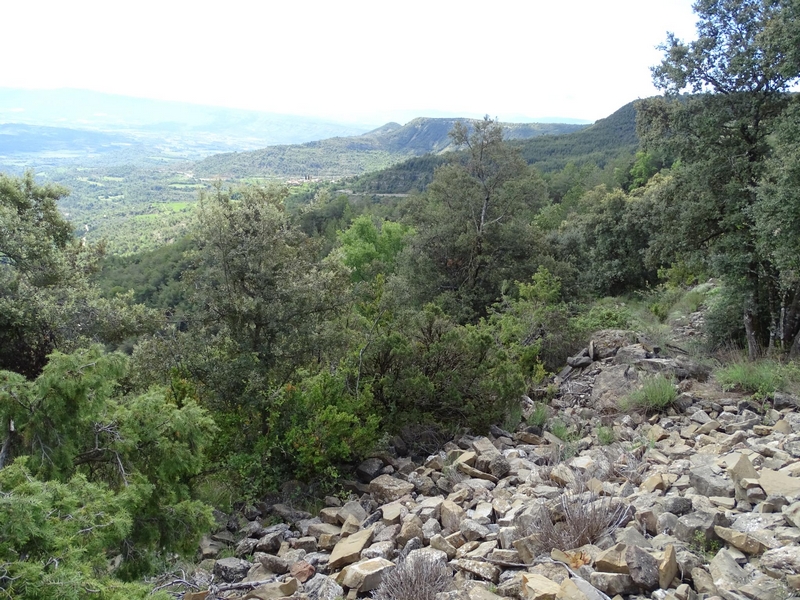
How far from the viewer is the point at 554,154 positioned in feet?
331

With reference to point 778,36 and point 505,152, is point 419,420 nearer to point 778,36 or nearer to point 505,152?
point 778,36

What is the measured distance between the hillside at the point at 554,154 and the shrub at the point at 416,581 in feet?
272

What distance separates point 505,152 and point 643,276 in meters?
10.2

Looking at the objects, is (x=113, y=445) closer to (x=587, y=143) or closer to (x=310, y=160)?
(x=587, y=143)

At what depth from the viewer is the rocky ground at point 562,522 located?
352cm

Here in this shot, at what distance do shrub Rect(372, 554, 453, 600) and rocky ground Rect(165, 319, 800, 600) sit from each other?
1 centimetres

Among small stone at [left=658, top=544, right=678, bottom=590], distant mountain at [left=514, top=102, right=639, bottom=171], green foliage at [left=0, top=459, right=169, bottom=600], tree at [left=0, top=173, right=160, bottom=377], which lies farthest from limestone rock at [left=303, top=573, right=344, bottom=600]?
distant mountain at [left=514, top=102, right=639, bottom=171]

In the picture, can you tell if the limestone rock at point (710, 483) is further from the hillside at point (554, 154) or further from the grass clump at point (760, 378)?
the hillside at point (554, 154)

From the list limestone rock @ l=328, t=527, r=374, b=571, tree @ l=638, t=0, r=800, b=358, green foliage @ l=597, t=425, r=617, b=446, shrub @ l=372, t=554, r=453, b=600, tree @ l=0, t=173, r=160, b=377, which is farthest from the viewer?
tree @ l=638, t=0, r=800, b=358

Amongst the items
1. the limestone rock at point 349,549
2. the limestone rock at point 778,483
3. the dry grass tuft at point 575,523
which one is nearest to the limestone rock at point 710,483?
the limestone rock at point 778,483

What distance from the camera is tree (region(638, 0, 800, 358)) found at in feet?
34.3

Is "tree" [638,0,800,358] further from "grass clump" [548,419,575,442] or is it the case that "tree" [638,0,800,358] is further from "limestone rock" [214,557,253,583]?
"limestone rock" [214,557,253,583]

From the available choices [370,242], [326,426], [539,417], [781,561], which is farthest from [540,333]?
[370,242]

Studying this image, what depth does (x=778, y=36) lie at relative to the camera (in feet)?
30.6
